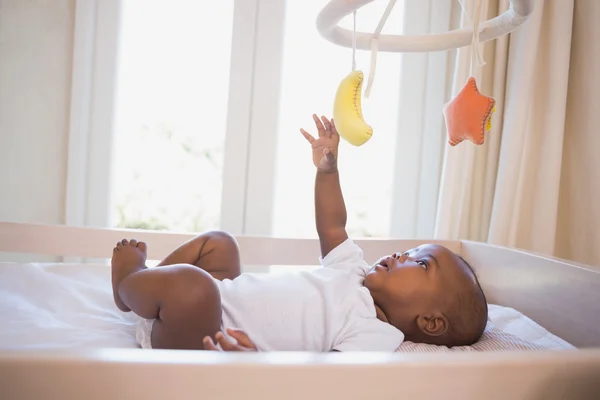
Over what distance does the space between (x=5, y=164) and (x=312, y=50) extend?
111 centimetres

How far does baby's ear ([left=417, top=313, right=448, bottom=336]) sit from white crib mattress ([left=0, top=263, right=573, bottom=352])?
0.06 m

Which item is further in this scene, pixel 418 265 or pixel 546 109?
pixel 546 109

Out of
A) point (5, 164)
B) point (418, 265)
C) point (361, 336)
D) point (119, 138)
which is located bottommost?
point (361, 336)

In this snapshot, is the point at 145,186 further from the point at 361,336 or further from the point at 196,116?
the point at 361,336

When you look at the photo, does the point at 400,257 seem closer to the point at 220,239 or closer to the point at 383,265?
the point at 383,265

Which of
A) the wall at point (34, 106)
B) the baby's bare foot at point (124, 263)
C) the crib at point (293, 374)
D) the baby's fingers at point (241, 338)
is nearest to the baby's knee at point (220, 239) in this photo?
the baby's bare foot at point (124, 263)

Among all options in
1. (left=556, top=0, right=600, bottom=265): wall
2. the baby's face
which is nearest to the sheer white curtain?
(left=556, top=0, right=600, bottom=265): wall

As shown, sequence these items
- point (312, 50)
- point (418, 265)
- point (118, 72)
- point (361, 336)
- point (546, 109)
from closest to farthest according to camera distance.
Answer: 1. point (361, 336)
2. point (418, 265)
3. point (546, 109)
4. point (118, 72)
5. point (312, 50)

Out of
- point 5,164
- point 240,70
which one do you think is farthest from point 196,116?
point 5,164

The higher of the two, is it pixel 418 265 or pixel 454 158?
pixel 454 158

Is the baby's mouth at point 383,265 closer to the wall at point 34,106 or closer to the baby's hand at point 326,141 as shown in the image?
the baby's hand at point 326,141

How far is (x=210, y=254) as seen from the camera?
1003mm

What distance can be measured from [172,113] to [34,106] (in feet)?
1.45

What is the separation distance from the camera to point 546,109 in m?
1.44
